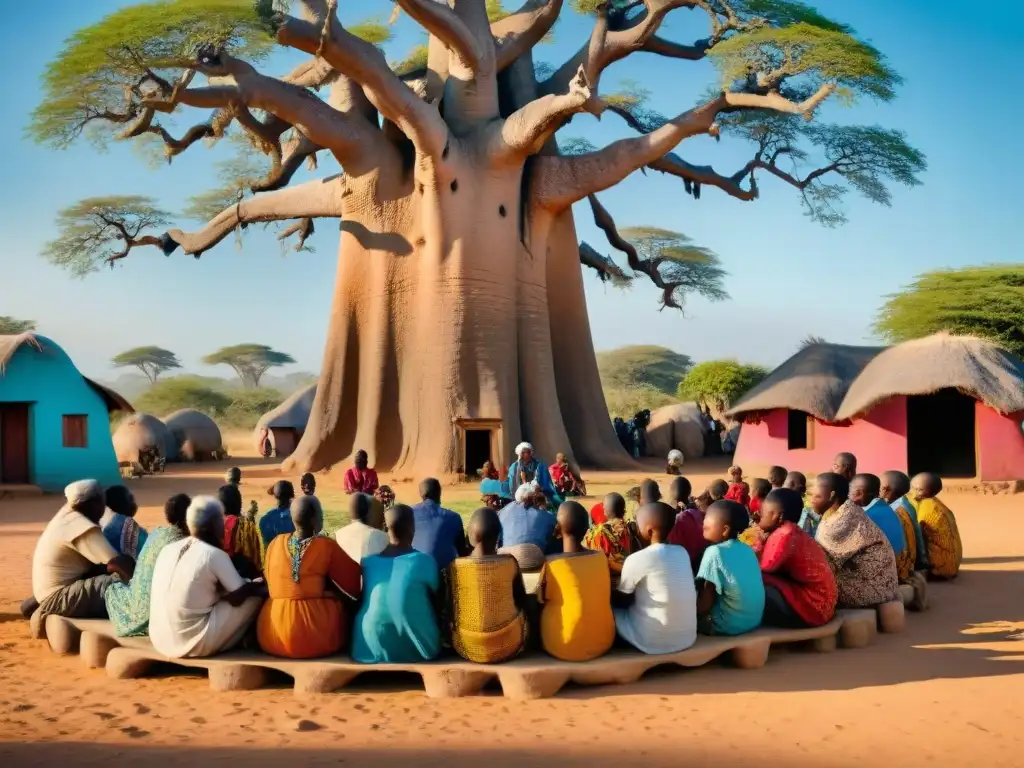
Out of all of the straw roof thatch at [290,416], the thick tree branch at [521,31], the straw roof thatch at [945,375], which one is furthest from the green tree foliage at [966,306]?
the straw roof thatch at [290,416]

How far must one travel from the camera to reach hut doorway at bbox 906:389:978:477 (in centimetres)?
2089

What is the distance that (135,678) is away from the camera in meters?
5.17

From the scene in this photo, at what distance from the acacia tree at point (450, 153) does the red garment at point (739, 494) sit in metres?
8.39

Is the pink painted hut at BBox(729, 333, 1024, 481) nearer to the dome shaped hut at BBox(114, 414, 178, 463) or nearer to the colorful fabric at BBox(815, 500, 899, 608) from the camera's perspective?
the colorful fabric at BBox(815, 500, 899, 608)

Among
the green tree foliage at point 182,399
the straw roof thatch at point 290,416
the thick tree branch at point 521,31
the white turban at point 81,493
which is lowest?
the white turban at point 81,493

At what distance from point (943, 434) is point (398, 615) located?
1901cm

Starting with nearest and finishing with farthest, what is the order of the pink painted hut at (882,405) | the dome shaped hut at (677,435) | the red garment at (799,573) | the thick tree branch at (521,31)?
the red garment at (799,573)
the pink painted hut at (882,405)
the thick tree branch at (521,31)
the dome shaped hut at (677,435)

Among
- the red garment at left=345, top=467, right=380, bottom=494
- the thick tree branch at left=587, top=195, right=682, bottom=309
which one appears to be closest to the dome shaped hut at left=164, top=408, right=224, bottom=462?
the thick tree branch at left=587, top=195, right=682, bottom=309

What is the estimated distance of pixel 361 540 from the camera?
227 inches

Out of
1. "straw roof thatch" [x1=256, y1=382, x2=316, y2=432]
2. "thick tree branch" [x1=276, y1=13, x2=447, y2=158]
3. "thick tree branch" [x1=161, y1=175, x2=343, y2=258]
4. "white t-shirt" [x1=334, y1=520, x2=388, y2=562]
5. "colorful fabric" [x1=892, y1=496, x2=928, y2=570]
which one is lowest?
"colorful fabric" [x1=892, y1=496, x2=928, y2=570]

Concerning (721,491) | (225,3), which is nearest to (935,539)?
(721,491)

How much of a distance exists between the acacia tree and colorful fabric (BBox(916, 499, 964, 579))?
29.7 ft

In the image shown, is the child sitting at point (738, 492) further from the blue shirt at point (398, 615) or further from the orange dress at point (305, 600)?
the orange dress at point (305, 600)

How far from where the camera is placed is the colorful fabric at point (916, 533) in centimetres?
771
